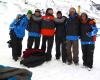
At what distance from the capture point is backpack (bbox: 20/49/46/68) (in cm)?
782

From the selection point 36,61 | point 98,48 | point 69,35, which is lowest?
point 98,48

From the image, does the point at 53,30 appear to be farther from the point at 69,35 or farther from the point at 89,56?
the point at 89,56

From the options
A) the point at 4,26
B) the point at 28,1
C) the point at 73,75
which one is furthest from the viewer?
the point at 28,1

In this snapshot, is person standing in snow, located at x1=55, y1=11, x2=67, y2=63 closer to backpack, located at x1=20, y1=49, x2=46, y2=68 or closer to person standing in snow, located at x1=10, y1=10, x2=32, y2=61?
backpack, located at x1=20, y1=49, x2=46, y2=68

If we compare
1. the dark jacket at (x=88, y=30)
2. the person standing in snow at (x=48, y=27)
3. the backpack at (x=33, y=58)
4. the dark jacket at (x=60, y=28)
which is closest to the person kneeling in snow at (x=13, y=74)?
the backpack at (x=33, y=58)

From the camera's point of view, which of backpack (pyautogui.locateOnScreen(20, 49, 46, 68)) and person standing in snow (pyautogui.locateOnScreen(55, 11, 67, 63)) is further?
person standing in snow (pyautogui.locateOnScreen(55, 11, 67, 63))

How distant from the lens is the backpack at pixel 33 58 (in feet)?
25.6

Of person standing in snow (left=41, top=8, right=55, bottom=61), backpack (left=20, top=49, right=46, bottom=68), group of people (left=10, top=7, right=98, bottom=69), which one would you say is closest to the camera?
backpack (left=20, top=49, right=46, bottom=68)

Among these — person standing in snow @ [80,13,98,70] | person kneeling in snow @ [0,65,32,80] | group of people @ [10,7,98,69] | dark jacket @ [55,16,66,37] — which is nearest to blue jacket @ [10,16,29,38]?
group of people @ [10,7,98,69]

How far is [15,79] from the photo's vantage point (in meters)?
3.12

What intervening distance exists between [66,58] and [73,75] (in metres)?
1.16

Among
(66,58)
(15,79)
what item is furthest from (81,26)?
(15,79)

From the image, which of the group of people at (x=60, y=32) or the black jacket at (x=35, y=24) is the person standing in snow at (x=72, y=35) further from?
the black jacket at (x=35, y=24)

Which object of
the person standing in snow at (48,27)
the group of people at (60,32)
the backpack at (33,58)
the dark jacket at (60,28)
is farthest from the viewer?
the dark jacket at (60,28)
